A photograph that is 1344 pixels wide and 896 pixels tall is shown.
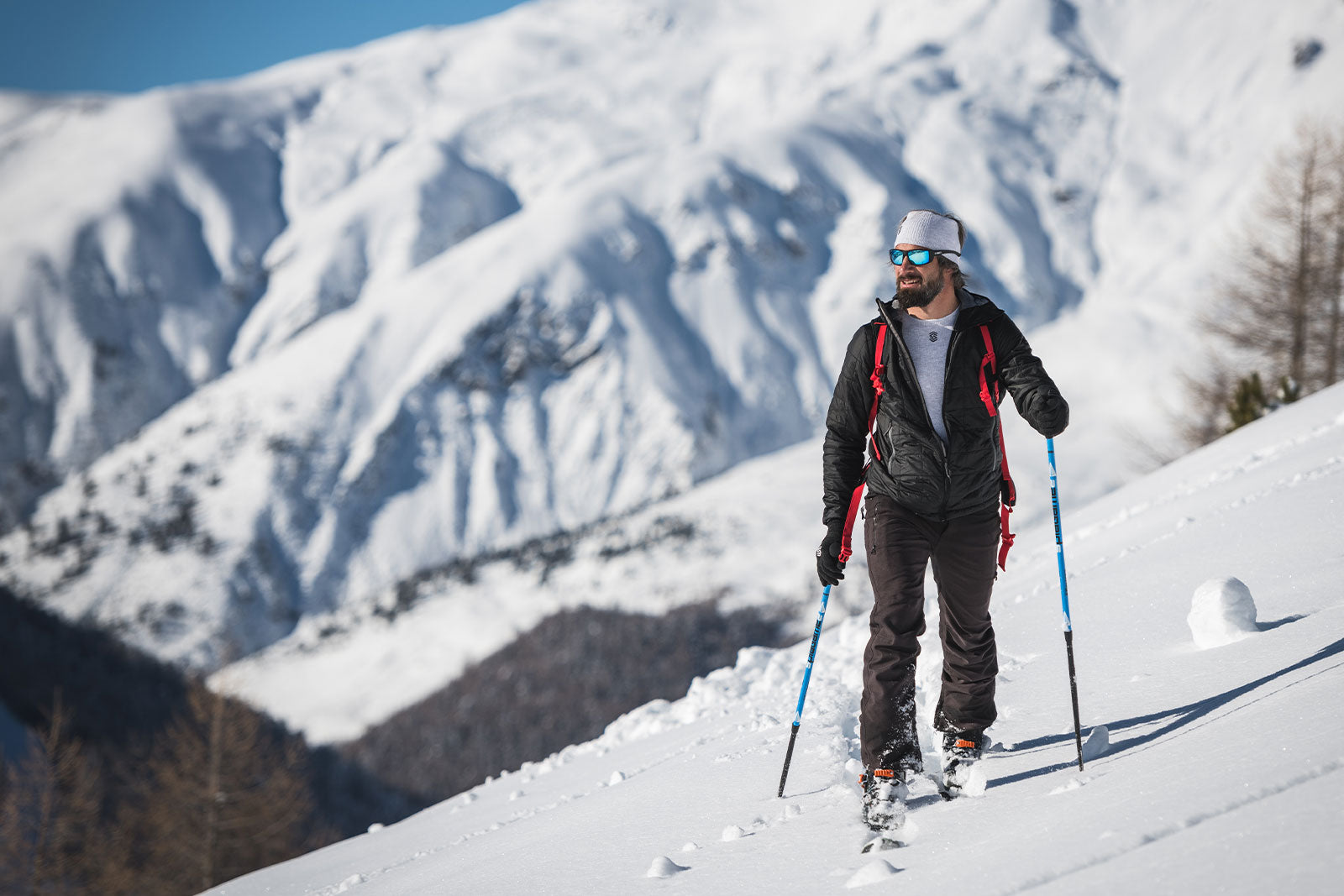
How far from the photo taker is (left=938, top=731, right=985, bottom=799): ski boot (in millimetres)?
4195

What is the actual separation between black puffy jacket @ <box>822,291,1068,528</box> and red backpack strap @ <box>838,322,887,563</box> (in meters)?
0.02

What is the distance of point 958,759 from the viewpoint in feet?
14.1

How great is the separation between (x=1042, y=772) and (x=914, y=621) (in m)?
0.86

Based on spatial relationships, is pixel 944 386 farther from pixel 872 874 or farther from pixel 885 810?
pixel 872 874

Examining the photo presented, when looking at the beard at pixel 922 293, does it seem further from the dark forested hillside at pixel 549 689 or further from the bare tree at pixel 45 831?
the dark forested hillside at pixel 549 689

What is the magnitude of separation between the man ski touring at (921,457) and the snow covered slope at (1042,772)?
0.39m

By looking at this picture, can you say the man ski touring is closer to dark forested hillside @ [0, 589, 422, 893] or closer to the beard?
the beard

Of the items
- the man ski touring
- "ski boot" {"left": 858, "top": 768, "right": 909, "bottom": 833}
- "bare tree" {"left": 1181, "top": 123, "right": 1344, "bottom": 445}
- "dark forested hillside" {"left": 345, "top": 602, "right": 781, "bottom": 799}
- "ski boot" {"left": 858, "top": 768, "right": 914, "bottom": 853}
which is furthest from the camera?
"dark forested hillside" {"left": 345, "top": 602, "right": 781, "bottom": 799}

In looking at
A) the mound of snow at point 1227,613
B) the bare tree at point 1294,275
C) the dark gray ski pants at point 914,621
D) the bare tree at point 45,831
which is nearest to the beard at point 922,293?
the dark gray ski pants at point 914,621

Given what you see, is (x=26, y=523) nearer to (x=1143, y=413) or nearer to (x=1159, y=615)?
(x=1143, y=413)

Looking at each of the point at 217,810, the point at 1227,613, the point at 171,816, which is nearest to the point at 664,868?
the point at 1227,613

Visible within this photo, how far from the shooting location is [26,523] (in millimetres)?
185125

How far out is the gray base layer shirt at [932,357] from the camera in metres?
4.18

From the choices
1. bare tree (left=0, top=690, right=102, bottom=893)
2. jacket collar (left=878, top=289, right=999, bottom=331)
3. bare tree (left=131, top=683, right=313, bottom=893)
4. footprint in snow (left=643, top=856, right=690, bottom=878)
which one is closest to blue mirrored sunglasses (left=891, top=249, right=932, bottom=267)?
jacket collar (left=878, top=289, right=999, bottom=331)
